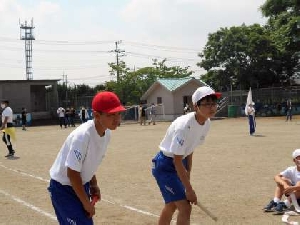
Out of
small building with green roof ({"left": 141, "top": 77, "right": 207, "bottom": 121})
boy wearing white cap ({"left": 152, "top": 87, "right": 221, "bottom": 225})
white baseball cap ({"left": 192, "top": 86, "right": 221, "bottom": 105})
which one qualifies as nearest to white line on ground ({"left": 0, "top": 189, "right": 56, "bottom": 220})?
boy wearing white cap ({"left": 152, "top": 87, "right": 221, "bottom": 225})

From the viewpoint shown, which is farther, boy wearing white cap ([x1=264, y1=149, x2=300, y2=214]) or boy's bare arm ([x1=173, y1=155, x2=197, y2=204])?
boy wearing white cap ([x1=264, y1=149, x2=300, y2=214])

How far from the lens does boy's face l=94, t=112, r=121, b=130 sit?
13.1 feet

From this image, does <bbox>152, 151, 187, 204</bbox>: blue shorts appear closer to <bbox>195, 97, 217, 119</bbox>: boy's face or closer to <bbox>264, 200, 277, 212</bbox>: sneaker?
<bbox>195, 97, 217, 119</bbox>: boy's face

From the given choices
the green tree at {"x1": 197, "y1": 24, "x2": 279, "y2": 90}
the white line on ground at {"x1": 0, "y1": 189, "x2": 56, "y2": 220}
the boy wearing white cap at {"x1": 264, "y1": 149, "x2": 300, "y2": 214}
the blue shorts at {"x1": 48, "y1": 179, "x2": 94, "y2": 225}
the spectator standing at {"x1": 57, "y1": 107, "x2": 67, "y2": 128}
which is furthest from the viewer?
the green tree at {"x1": 197, "y1": 24, "x2": 279, "y2": 90}

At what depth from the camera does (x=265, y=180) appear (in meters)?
10.0

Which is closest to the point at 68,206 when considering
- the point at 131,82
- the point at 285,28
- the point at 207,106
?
the point at 207,106

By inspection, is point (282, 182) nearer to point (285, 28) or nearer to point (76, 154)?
point (76, 154)

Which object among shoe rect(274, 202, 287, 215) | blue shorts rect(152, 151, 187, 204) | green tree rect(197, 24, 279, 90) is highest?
green tree rect(197, 24, 279, 90)

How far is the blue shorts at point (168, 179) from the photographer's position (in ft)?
17.5

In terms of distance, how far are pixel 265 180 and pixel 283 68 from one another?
44.6 m

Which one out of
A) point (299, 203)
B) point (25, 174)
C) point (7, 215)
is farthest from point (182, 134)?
point (25, 174)

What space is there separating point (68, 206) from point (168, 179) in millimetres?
1566

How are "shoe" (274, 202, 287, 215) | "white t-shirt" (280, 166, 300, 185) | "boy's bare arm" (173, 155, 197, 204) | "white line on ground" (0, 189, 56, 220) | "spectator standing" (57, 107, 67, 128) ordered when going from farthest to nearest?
1. "spectator standing" (57, 107, 67, 128)
2. "white t-shirt" (280, 166, 300, 185)
3. "white line on ground" (0, 189, 56, 220)
4. "shoe" (274, 202, 287, 215)
5. "boy's bare arm" (173, 155, 197, 204)

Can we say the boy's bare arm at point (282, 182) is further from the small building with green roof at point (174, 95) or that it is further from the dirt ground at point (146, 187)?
the small building with green roof at point (174, 95)
